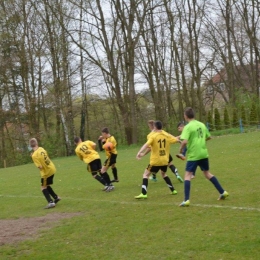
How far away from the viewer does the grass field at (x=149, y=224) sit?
660 cm

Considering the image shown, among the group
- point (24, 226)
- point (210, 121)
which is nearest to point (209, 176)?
point (24, 226)

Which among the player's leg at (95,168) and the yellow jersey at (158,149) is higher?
the yellow jersey at (158,149)

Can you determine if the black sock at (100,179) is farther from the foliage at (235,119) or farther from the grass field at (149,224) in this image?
the foliage at (235,119)

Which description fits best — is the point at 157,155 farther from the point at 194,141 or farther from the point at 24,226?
the point at 24,226

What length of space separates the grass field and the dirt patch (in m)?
0.18

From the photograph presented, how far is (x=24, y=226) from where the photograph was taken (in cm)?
970

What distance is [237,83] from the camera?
54.3m

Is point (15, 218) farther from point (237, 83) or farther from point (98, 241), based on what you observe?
point (237, 83)

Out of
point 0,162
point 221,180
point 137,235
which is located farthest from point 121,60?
point 137,235

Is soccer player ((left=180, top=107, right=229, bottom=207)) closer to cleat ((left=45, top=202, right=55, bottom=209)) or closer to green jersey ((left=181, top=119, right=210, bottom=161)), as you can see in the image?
green jersey ((left=181, top=119, right=210, bottom=161))

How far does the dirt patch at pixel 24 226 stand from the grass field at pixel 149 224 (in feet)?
0.58

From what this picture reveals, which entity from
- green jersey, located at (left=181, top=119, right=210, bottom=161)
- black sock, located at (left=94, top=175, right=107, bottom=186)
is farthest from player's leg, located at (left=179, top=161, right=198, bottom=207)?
black sock, located at (left=94, top=175, right=107, bottom=186)

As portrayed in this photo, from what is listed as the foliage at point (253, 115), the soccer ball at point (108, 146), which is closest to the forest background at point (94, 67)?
the foliage at point (253, 115)

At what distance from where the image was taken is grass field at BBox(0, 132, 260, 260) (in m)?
6.60
